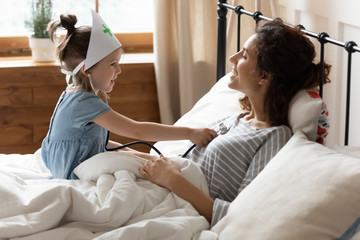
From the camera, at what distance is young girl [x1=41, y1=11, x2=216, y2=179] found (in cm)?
192

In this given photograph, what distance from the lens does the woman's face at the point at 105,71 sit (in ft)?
6.66

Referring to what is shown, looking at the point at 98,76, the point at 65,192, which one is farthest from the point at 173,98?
the point at 65,192

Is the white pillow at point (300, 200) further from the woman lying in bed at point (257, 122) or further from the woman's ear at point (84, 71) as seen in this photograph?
the woman's ear at point (84, 71)

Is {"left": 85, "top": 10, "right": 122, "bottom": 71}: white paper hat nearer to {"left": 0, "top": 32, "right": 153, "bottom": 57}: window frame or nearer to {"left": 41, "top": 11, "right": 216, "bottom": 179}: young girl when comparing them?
{"left": 41, "top": 11, "right": 216, "bottom": 179}: young girl

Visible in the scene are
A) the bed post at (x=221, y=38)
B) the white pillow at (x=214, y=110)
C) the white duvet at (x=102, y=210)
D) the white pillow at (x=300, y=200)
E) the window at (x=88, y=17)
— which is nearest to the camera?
the white pillow at (x=300, y=200)

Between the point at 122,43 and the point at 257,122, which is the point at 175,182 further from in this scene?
the point at 122,43

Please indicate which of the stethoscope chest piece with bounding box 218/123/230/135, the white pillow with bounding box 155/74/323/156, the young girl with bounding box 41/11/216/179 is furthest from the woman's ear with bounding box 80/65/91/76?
the stethoscope chest piece with bounding box 218/123/230/135

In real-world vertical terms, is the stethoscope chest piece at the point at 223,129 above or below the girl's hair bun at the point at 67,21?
below

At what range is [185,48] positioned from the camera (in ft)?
10.8

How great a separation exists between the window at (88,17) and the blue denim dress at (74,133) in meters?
1.56

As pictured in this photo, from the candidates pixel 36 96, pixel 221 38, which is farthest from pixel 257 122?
pixel 36 96

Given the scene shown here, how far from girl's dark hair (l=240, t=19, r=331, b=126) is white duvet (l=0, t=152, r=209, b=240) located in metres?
0.31

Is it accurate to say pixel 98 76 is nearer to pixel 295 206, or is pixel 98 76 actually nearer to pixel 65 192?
pixel 65 192

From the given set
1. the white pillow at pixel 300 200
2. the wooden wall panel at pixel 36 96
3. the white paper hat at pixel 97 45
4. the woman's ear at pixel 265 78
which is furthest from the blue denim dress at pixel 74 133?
the wooden wall panel at pixel 36 96
